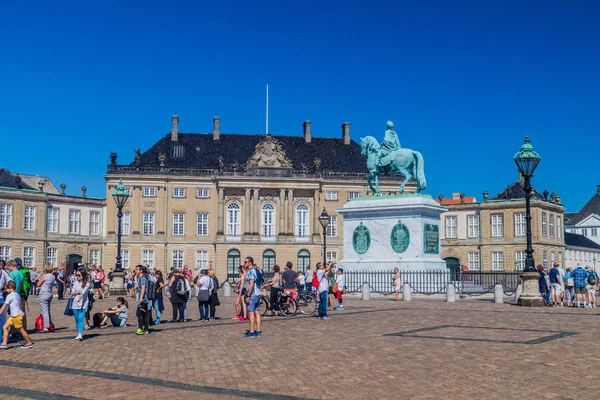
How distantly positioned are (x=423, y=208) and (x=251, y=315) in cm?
1391

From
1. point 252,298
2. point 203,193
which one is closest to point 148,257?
point 203,193

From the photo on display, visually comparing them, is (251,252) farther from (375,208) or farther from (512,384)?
(512,384)

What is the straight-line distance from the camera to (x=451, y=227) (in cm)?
7631

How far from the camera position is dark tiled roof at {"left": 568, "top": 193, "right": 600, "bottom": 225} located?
102 m

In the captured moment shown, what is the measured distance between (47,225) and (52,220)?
2.62 ft

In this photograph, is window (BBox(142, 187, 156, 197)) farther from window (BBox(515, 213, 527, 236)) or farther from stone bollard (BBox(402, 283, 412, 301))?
stone bollard (BBox(402, 283, 412, 301))

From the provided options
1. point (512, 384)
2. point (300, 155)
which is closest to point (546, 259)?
point (300, 155)

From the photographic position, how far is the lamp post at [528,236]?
906 inches

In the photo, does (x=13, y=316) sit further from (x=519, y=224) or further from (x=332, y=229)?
(x=519, y=224)

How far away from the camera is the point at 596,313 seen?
21578 mm

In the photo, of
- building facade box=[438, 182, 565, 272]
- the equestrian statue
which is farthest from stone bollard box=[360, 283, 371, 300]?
building facade box=[438, 182, 565, 272]

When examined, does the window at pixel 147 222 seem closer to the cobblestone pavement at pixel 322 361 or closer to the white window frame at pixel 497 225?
the white window frame at pixel 497 225

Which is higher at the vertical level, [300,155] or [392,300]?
[300,155]

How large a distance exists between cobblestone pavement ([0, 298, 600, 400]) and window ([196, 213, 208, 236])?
2138 inches
